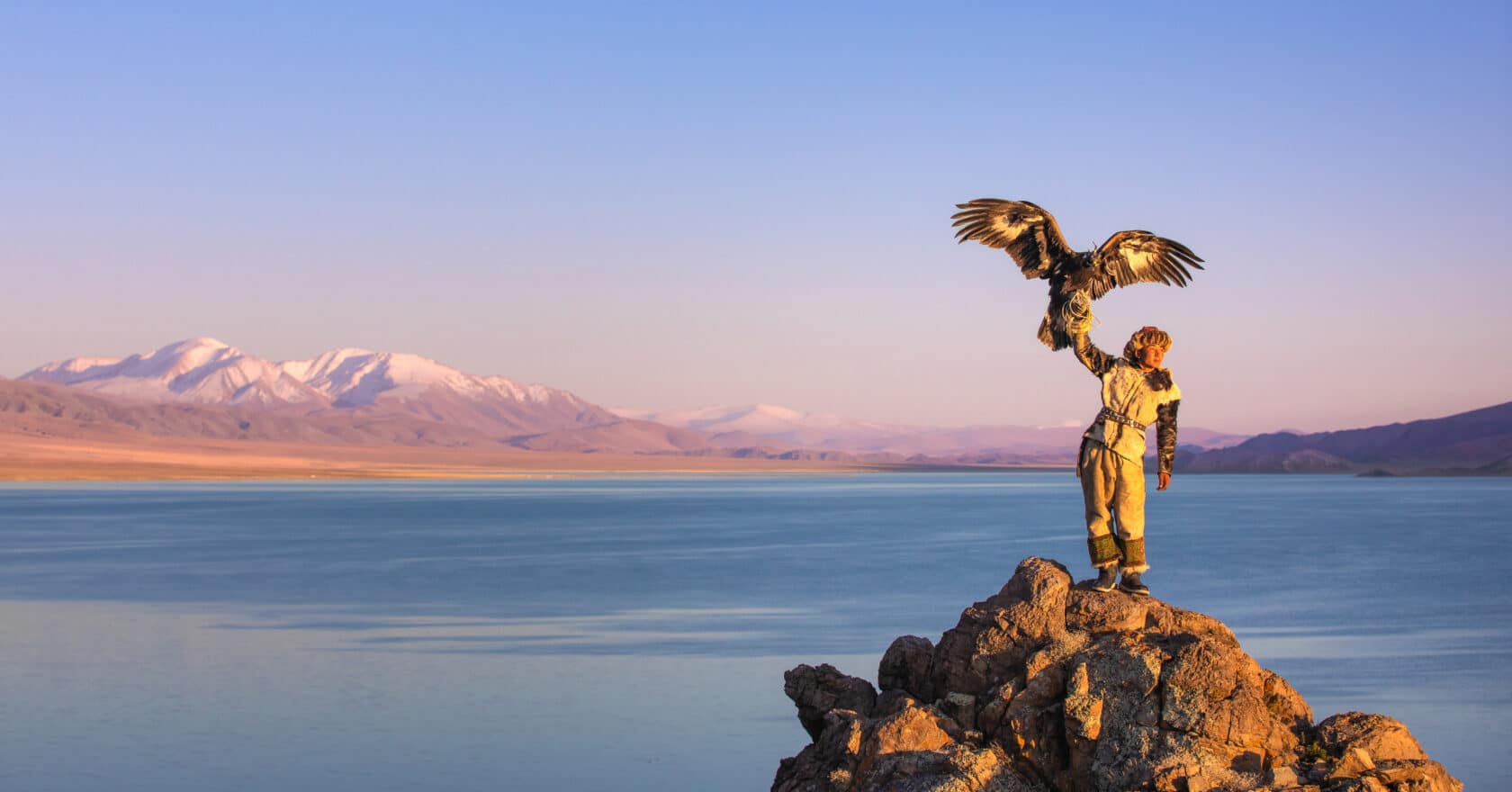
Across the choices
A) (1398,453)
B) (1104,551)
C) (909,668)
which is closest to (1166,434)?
(1104,551)

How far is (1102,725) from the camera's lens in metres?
8.92

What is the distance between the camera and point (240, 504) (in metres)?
82.7

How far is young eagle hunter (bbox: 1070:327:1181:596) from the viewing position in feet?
33.7

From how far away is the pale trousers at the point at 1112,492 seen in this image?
10.2 metres

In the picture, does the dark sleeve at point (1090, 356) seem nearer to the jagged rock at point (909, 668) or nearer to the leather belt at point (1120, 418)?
the leather belt at point (1120, 418)

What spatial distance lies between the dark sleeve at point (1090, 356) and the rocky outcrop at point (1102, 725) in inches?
55.0

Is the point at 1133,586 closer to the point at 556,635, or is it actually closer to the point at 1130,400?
the point at 1130,400

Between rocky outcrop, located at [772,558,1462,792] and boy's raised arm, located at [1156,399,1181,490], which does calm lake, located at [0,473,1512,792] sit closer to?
rocky outcrop, located at [772,558,1462,792]

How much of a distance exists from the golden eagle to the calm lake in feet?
19.3

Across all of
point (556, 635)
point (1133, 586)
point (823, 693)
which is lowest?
point (556, 635)

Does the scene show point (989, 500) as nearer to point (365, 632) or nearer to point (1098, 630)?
point (365, 632)

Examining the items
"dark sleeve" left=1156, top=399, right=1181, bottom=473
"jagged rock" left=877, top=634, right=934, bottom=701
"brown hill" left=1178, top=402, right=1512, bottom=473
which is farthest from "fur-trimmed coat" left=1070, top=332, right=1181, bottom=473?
"brown hill" left=1178, top=402, right=1512, bottom=473

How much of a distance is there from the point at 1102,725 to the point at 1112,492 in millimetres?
1923

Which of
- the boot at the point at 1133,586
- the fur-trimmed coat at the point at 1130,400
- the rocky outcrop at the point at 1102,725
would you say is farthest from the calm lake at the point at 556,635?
the fur-trimmed coat at the point at 1130,400
